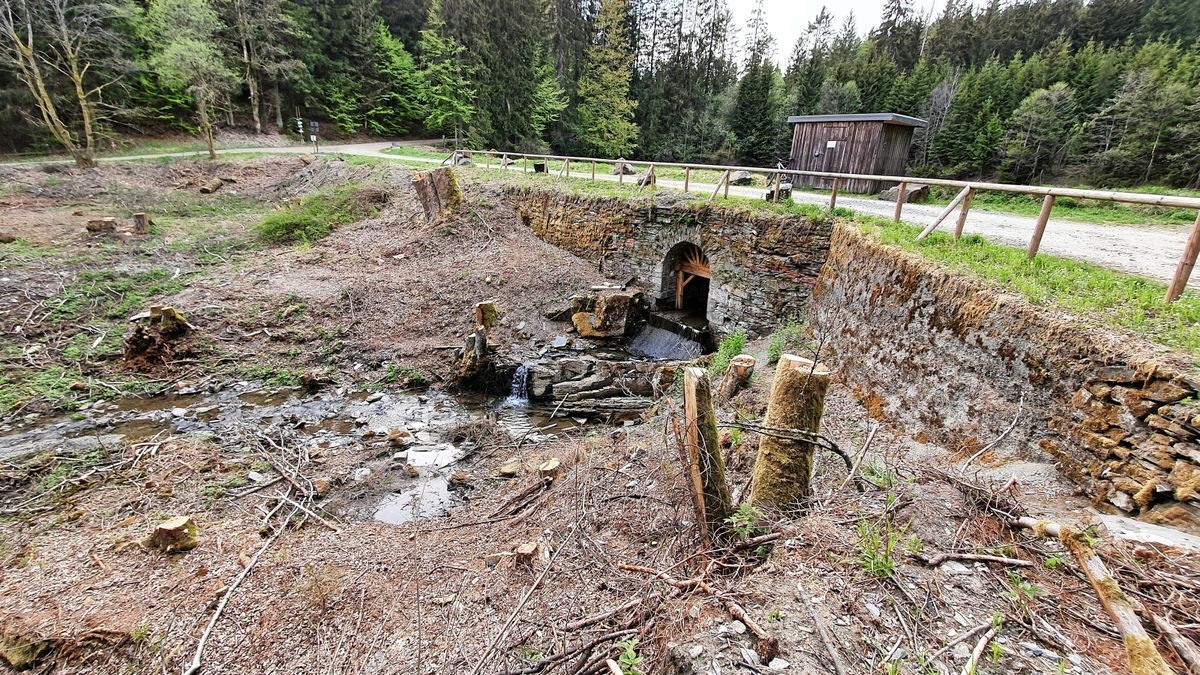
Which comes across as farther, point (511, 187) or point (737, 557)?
point (511, 187)

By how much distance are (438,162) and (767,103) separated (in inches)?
1058

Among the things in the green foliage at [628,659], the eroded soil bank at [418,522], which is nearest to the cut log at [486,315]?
the eroded soil bank at [418,522]

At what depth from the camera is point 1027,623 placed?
2.36m

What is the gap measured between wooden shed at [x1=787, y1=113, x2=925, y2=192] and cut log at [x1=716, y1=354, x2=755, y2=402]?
12417mm

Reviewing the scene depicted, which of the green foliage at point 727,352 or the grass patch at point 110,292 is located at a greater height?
the grass patch at point 110,292

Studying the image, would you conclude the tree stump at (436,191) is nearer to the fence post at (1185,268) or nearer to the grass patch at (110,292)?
the grass patch at (110,292)

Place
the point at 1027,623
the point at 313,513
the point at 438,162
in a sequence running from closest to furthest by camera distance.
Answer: the point at 1027,623 → the point at 313,513 → the point at 438,162

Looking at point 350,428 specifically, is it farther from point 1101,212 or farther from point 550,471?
point 1101,212

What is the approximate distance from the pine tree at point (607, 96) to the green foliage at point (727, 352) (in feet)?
104

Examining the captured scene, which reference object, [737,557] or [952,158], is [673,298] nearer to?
[737,557]

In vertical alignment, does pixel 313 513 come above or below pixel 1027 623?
below

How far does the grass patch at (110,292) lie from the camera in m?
9.71

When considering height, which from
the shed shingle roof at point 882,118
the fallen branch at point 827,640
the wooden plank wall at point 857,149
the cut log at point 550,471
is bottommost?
the cut log at point 550,471

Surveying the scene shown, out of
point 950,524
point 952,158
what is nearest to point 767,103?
point 952,158
